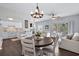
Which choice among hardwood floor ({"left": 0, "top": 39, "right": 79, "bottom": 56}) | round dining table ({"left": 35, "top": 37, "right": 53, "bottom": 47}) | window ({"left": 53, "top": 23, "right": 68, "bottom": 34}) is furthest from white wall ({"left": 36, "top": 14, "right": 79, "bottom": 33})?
hardwood floor ({"left": 0, "top": 39, "right": 79, "bottom": 56})

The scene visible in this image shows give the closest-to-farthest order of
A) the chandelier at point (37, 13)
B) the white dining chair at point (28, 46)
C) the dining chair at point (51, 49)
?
1. the white dining chair at point (28, 46)
2. the chandelier at point (37, 13)
3. the dining chair at point (51, 49)

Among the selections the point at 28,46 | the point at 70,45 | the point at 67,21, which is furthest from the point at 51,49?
the point at 67,21

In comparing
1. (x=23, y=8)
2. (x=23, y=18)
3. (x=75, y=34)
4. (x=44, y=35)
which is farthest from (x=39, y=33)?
(x=75, y=34)

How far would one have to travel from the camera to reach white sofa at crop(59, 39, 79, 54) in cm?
192

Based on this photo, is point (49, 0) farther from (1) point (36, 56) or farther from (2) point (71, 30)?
(1) point (36, 56)

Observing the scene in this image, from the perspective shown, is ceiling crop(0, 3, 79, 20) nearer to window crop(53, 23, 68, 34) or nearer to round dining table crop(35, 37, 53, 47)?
window crop(53, 23, 68, 34)

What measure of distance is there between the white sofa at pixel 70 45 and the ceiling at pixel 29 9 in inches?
28.6

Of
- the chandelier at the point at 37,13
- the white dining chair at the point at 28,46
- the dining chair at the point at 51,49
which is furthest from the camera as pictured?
the dining chair at the point at 51,49

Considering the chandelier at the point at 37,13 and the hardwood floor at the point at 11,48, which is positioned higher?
the chandelier at the point at 37,13

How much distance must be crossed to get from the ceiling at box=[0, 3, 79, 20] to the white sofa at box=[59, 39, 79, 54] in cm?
73

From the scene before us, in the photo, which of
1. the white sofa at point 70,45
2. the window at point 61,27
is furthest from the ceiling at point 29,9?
the white sofa at point 70,45

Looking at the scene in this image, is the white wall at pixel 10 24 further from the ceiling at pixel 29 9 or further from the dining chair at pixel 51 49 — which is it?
the dining chair at pixel 51 49

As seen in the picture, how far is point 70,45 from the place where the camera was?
7.10 feet

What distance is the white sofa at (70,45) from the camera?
1919 mm
